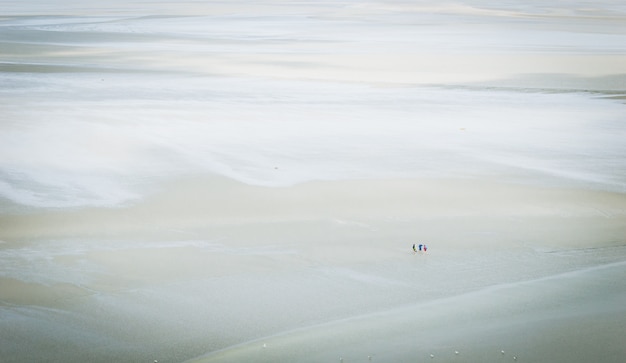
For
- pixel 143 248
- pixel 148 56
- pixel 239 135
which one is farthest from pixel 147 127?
pixel 148 56

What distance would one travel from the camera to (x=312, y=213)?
27.1 ft

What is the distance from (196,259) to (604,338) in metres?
3.06

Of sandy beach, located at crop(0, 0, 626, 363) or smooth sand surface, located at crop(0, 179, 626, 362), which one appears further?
sandy beach, located at crop(0, 0, 626, 363)

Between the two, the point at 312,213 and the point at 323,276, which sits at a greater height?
the point at 312,213

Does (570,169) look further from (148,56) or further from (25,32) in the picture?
(25,32)

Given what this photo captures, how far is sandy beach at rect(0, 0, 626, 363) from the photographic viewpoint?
18.6ft

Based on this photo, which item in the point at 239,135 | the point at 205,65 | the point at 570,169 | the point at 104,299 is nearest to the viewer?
the point at 104,299

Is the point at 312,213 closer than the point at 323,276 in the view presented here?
No

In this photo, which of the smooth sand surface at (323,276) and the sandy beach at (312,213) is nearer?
the smooth sand surface at (323,276)

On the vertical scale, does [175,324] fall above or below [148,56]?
below

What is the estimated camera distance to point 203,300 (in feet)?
20.3

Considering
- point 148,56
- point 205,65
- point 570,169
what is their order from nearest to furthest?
point 570,169 → point 205,65 → point 148,56

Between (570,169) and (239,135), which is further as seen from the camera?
(239,135)

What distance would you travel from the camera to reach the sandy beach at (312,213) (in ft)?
18.6
